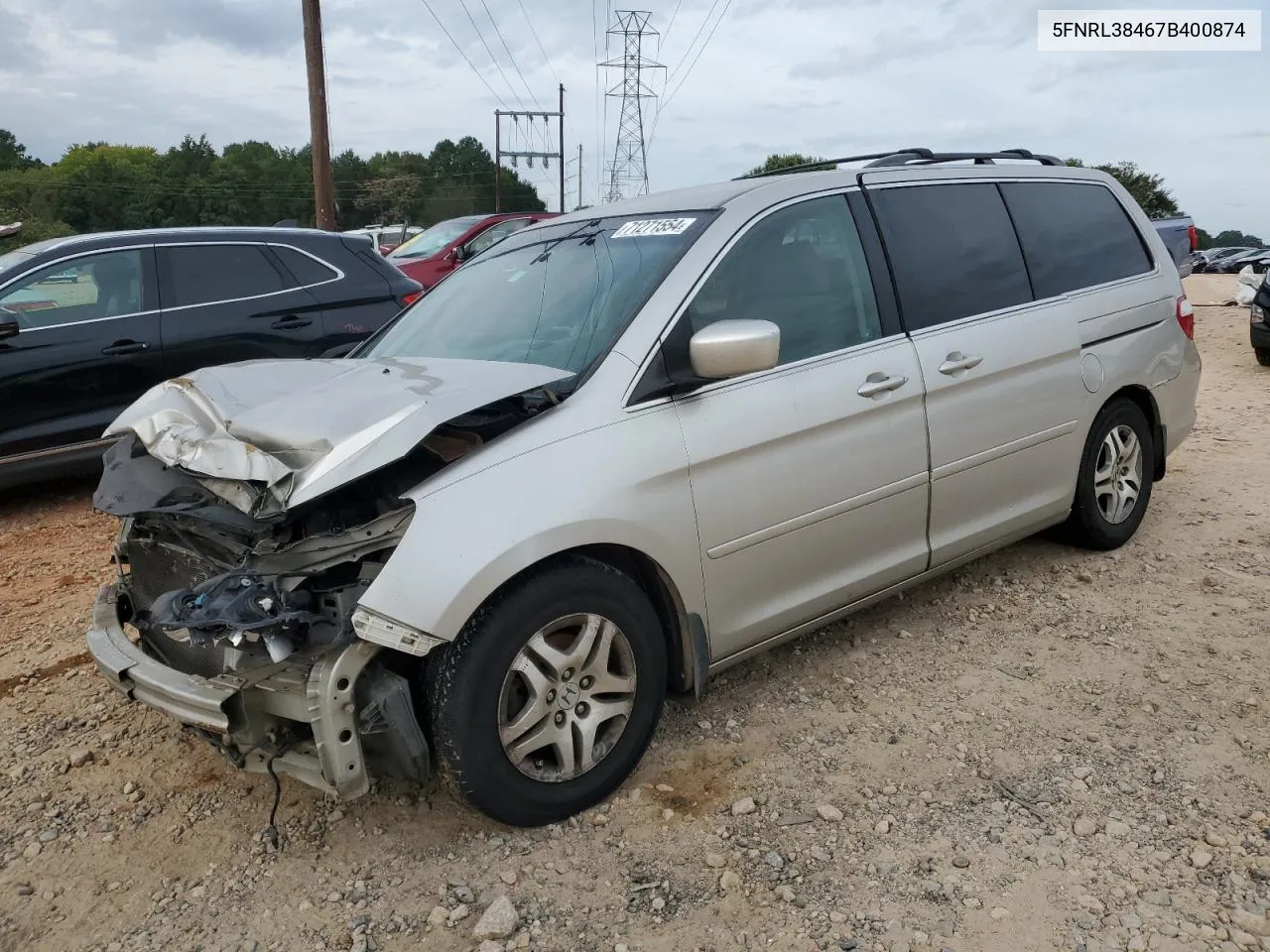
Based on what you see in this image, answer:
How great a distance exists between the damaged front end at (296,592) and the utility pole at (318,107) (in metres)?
12.9

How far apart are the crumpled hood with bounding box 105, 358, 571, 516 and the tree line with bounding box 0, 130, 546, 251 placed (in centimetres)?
6218

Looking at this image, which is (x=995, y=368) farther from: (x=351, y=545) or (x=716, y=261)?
(x=351, y=545)

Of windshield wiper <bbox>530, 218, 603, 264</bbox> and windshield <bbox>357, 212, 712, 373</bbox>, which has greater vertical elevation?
windshield wiper <bbox>530, 218, 603, 264</bbox>

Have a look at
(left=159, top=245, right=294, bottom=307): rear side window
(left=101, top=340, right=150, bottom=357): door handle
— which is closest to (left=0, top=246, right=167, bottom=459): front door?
(left=101, top=340, right=150, bottom=357): door handle

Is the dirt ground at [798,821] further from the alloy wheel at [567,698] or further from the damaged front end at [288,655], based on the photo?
the damaged front end at [288,655]

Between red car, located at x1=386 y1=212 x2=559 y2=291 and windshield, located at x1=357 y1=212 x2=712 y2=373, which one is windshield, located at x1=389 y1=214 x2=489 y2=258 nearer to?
red car, located at x1=386 y1=212 x2=559 y2=291

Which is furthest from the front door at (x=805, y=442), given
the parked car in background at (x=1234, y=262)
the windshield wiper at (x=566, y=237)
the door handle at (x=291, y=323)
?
the parked car in background at (x=1234, y=262)

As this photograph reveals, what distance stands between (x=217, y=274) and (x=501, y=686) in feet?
16.1

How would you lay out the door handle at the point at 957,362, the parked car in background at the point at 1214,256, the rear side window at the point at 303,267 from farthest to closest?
1. the parked car in background at the point at 1214,256
2. the rear side window at the point at 303,267
3. the door handle at the point at 957,362

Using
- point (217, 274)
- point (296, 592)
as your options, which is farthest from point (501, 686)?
point (217, 274)

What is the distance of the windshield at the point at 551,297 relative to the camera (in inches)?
125

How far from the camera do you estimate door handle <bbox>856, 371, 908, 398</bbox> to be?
3.41 metres

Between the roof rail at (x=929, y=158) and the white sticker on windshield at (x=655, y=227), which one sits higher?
the roof rail at (x=929, y=158)

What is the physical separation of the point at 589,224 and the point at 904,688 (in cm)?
210
